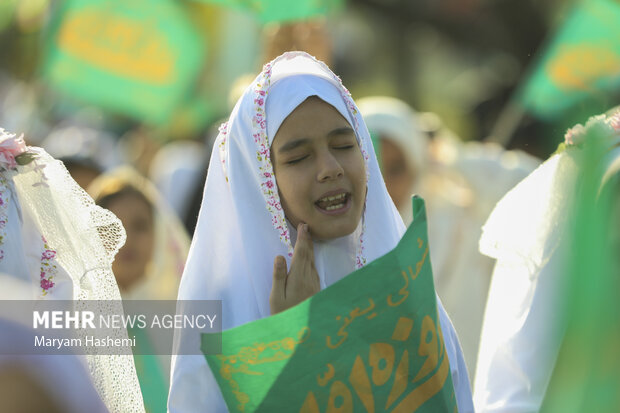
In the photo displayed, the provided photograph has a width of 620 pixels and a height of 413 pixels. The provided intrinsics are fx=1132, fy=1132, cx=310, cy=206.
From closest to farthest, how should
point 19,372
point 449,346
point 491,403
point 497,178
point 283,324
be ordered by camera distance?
point 19,372
point 283,324
point 449,346
point 491,403
point 497,178

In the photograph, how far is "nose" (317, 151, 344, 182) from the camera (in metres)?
3.18

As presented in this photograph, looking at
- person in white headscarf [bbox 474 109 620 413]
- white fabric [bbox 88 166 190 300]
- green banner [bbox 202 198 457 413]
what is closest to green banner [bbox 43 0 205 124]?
white fabric [bbox 88 166 190 300]

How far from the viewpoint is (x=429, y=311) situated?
2998mm

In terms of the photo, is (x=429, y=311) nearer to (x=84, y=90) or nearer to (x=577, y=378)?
(x=577, y=378)

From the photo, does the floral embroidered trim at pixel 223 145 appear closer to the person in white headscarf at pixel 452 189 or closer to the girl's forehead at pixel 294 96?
the girl's forehead at pixel 294 96

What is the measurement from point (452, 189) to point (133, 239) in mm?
2351

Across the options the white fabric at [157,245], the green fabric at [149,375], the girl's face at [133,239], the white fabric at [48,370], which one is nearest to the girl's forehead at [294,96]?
the white fabric at [48,370]

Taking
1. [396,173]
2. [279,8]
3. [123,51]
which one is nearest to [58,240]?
[279,8]

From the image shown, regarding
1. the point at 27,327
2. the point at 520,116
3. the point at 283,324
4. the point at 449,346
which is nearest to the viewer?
the point at 27,327

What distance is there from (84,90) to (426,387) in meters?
4.71

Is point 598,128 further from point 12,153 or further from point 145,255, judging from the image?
point 145,255

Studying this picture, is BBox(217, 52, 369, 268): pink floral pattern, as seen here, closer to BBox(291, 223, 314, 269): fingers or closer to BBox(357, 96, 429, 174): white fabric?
BBox(291, 223, 314, 269): fingers

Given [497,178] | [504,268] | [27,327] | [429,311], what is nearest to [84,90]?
[497,178]

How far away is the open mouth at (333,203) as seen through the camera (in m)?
3.22
